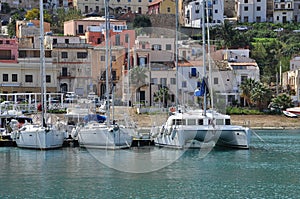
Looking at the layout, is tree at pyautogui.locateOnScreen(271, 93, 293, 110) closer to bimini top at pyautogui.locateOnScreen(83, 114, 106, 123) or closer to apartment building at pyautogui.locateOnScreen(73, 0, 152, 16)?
bimini top at pyautogui.locateOnScreen(83, 114, 106, 123)

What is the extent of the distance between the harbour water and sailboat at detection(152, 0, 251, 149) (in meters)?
0.78

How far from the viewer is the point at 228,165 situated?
140 feet

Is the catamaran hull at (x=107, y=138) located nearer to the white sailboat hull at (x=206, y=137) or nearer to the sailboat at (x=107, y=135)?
the sailboat at (x=107, y=135)

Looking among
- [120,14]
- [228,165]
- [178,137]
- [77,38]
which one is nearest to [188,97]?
[77,38]

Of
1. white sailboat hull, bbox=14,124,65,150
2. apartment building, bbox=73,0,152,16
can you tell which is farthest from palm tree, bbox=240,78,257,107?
apartment building, bbox=73,0,152,16

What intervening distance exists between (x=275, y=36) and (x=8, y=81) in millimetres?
48244

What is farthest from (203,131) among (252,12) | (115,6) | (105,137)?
(252,12)

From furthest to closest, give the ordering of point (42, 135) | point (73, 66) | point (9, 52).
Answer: point (73, 66) < point (9, 52) < point (42, 135)

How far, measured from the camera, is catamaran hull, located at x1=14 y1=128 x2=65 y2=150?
163 feet

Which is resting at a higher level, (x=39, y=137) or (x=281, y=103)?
(x=281, y=103)

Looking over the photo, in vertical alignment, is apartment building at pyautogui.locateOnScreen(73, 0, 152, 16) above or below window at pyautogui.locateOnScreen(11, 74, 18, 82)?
above

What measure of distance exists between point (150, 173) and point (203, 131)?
9786 mm

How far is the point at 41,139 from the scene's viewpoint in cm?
4984

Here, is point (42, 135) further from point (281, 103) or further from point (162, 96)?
point (281, 103)
